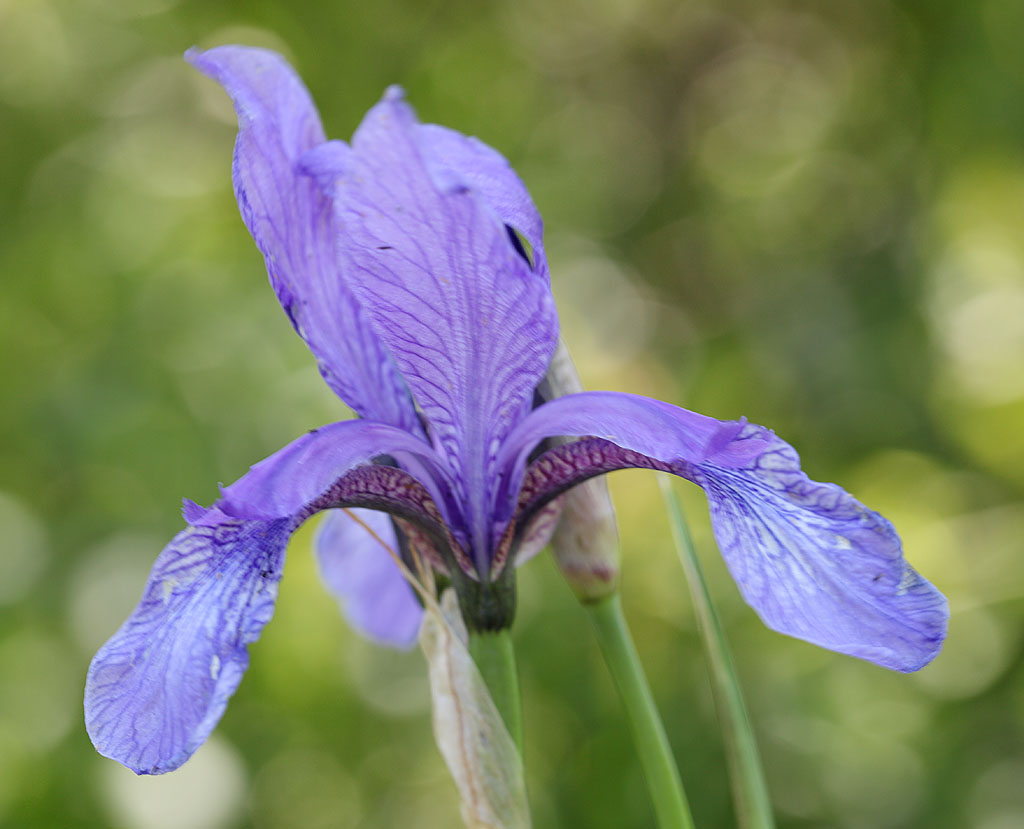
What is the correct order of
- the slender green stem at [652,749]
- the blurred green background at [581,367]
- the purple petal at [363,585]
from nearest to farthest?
the slender green stem at [652,749]
the purple petal at [363,585]
the blurred green background at [581,367]

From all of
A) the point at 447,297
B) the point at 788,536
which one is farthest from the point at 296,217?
the point at 788,536

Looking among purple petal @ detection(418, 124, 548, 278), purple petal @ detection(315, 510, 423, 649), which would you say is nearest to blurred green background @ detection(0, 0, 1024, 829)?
purple petal @ detection(315, 510, 423, 649)

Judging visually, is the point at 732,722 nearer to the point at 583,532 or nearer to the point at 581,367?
the point at 583,532

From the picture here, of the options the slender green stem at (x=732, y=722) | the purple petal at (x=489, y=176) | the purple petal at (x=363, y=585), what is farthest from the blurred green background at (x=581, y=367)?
the purple petal at (x=489, y=176)

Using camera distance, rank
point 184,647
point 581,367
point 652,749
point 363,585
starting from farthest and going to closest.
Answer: point 581,367
point 363,585
point 652,749
point 184,647

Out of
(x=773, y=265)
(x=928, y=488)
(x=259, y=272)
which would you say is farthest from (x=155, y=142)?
(x=928, y=488)

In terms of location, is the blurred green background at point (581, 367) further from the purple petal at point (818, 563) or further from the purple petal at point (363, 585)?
the purple petal at point (818, 563)

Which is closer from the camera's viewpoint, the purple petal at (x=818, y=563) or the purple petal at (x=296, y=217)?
the purple petal at (x=818, y=563)

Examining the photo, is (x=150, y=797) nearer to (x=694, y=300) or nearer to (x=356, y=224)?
(x=356, y=224)
